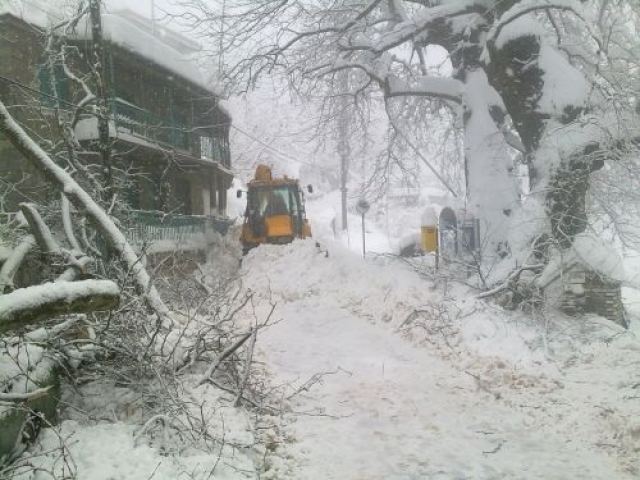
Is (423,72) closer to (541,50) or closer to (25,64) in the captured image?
(541,50)

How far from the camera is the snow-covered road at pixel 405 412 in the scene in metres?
4.50

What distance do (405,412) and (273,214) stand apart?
11667 millimetres

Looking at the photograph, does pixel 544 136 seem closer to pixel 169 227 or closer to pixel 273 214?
pixel 273 214

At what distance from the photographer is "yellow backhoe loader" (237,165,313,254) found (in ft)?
53.9

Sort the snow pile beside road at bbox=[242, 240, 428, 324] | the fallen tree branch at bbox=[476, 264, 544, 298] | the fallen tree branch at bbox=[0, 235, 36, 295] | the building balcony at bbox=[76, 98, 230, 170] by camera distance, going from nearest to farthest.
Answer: the fallen tree branch at bbox=[0, 235, 36, 295], the fallen tree branch at bbox=[476, 264, 544, 298], the snow pile beside road at bbox=[242, 240, 428, 324], the building balcony at bbox=[76, 98, 230, 170]

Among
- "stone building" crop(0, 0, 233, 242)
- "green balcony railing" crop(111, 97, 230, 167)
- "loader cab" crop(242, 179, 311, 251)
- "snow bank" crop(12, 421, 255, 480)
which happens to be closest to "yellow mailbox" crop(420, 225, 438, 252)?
"loader cab" crop(242, 179, 311, 251)

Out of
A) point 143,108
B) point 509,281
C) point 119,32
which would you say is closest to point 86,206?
point 509,281

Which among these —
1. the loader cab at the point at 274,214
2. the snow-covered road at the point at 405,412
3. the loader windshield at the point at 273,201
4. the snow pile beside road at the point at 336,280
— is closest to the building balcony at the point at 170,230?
the loader cab at the point at 274,214

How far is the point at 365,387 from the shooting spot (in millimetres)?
6484

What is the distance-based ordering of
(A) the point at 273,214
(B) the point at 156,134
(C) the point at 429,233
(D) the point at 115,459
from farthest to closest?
(B) the point at 156,134 → (A) the point at 273,214 → (C) the point at 429,233 → (D) the point at 115,459

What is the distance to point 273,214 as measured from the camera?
16766 mm

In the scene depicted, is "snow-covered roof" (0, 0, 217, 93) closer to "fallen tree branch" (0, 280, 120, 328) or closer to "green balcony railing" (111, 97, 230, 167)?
"green balcony railing" (111, 97, 230, 167)

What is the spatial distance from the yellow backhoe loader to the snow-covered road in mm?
6731

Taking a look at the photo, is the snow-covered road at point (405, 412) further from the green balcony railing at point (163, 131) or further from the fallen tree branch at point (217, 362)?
the green balcony railing at point (163, 131)
